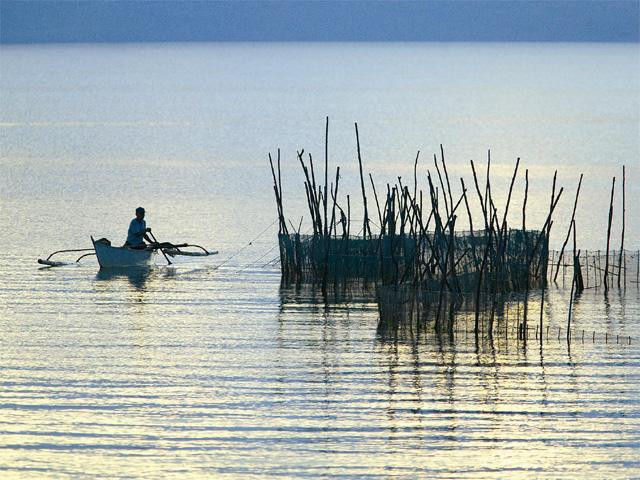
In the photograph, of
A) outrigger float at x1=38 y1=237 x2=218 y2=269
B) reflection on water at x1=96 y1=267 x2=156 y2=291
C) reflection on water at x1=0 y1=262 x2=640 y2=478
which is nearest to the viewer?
reflection on water at x1=0 y1=262 x2=640 y2=478

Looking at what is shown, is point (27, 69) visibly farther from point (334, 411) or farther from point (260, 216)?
point (334, 411)

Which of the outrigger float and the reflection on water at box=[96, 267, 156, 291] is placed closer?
the reflection on water at box=[96, 267, 156, 291]

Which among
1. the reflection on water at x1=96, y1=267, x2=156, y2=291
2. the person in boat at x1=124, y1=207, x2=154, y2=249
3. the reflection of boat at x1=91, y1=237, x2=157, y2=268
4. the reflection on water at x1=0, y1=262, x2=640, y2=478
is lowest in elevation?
the reflection on water at x1=0, y1=262, x2=640, y2=478

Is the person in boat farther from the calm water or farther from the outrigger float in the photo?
the calm water

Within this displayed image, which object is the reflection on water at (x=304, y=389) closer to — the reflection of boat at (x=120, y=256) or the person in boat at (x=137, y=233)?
the reflection of boat at (x=120, y=256)

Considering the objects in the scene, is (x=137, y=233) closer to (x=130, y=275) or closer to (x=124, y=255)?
(x=124, y=255)

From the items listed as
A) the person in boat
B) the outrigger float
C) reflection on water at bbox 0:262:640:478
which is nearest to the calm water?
reflection on water at bbox 0:262:640:478

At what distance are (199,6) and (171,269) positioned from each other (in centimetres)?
16951

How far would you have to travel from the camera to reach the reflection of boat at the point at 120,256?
14594 millimetres

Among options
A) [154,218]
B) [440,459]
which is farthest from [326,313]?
[154,218]

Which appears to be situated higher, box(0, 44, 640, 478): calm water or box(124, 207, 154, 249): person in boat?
box(124, 207, 154, 249): person in boat

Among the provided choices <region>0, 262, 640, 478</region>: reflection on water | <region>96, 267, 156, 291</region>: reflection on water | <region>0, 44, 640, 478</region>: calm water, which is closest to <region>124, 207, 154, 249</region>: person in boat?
<region>96, 267, 156, 291</region>: reflection on water

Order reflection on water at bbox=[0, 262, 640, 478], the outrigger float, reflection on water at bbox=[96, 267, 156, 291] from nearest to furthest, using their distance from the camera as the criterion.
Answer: reflection on water at bbox=[0, 262, 640, 478]
reflection on water at bbox=[96, 267, 156, 291]
the outrigger float

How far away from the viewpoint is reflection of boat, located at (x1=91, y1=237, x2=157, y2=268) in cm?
1459
